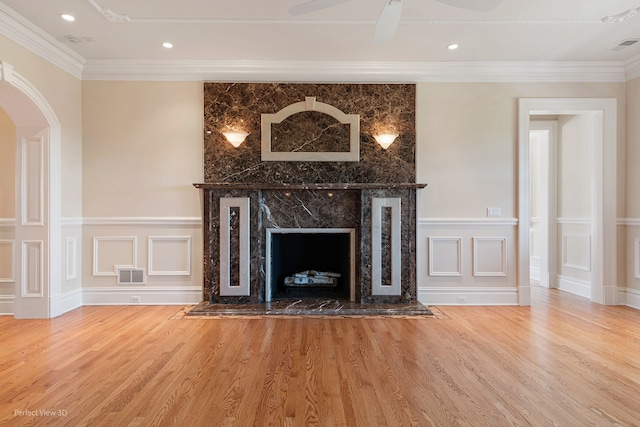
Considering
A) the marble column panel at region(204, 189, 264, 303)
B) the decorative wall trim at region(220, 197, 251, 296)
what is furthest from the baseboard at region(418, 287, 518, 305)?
the decorative wall trim at region(220, 197, 251, 296)

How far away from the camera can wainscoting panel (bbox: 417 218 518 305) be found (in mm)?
4617

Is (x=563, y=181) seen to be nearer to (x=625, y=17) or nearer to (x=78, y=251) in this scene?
(x=625, y=17)

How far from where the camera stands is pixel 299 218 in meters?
4.52

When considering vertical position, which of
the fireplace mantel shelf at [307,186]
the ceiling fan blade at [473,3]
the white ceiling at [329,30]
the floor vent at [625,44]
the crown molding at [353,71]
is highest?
the white ceiling at [329,30]

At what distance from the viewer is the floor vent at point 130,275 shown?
4.59 m

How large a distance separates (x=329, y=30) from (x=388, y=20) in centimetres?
131

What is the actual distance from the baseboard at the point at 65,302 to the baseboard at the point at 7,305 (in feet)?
1.70

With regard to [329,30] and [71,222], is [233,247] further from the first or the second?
[329,30]

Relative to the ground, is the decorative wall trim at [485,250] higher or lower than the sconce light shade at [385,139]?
lower

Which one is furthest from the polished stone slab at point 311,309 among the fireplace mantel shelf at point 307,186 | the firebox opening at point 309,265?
the fireplace mantel shelf at point 307,186

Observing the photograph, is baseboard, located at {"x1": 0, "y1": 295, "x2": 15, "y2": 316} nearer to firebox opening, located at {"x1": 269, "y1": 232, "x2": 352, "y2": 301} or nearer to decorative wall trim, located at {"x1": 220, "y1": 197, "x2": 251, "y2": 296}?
decorative wall trim, located at {"x1": 220, "y1": 197, "x2": 251, "y2": 296}

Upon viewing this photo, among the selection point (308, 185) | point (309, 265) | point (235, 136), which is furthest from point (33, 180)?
point (309, 265)

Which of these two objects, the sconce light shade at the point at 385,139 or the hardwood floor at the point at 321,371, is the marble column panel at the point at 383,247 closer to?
the hardwood floor at the point at 321,371

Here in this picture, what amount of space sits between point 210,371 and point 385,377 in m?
1.24
